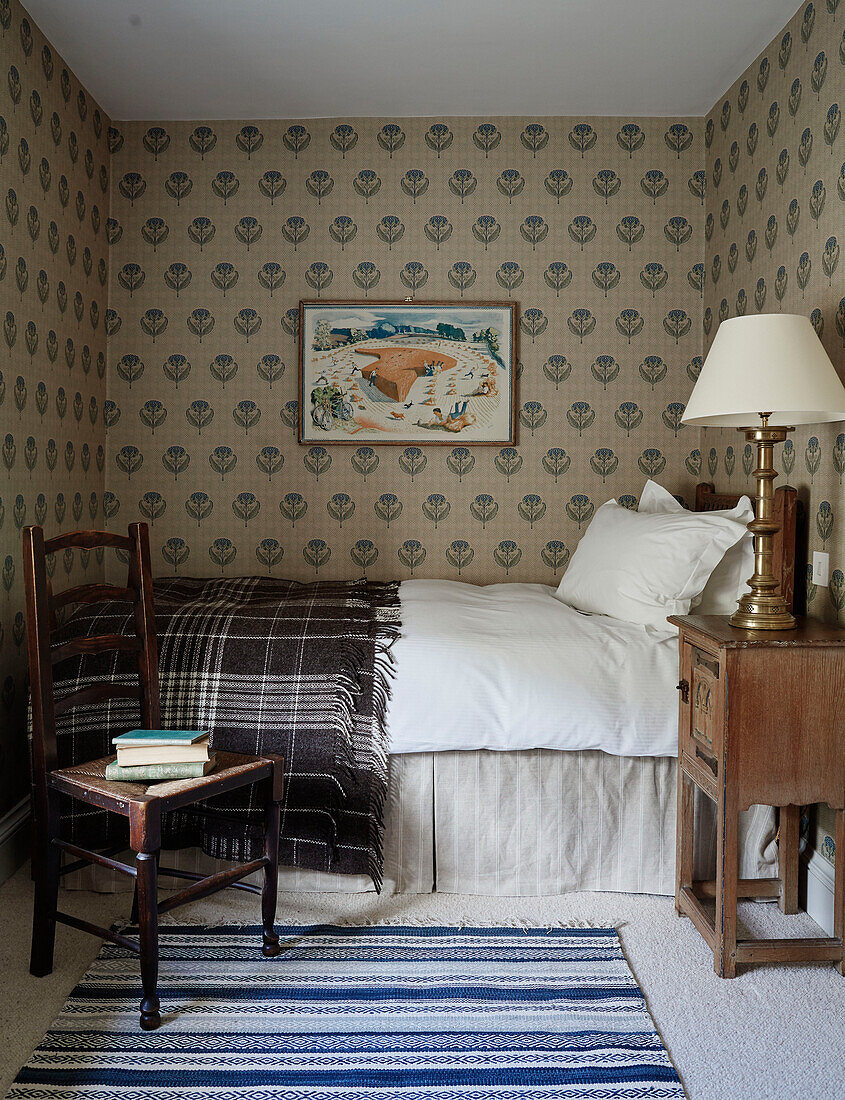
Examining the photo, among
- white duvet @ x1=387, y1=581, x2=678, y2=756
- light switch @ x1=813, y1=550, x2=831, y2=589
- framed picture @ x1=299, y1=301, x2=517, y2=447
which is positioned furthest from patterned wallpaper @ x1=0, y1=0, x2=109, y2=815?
light switch @ x1=813, y1=550, x2=831, y2=589

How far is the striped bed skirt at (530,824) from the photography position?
91.2 inches

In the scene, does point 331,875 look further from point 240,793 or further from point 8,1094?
point 8,1094

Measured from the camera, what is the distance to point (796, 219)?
8.56 ft

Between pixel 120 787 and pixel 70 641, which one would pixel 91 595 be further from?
pixel 120 787

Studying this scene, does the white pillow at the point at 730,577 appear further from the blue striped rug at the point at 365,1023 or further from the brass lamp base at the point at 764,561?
the blue striped rug at the point at 365,1023

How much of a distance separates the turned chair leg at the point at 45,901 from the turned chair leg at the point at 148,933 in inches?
13.1

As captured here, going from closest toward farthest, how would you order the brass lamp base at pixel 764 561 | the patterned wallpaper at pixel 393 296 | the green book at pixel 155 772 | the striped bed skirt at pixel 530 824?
the green book at pixel 155 772 < the brass lamp base at pixel 764 561 < the striped bed skirt at pixel 530 824 < the patterned wallpaper at pixel 393 296

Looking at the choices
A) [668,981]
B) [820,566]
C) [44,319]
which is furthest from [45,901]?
[820,566]

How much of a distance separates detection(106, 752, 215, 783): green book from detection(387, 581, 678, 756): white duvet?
607 mm

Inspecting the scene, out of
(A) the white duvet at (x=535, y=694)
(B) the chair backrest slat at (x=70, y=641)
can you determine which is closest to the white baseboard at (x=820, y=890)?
(A) the white duvet at (x=535, y=694)

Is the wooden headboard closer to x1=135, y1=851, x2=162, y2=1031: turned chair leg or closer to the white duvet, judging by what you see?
the white duvet

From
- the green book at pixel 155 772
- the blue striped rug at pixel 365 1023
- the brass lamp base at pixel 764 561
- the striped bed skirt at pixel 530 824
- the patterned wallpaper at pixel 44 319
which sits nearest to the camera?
the blue striped rug at pixel 365 1023

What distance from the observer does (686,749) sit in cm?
217

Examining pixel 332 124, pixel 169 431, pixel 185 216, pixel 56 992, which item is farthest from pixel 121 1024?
pixel 332 124
